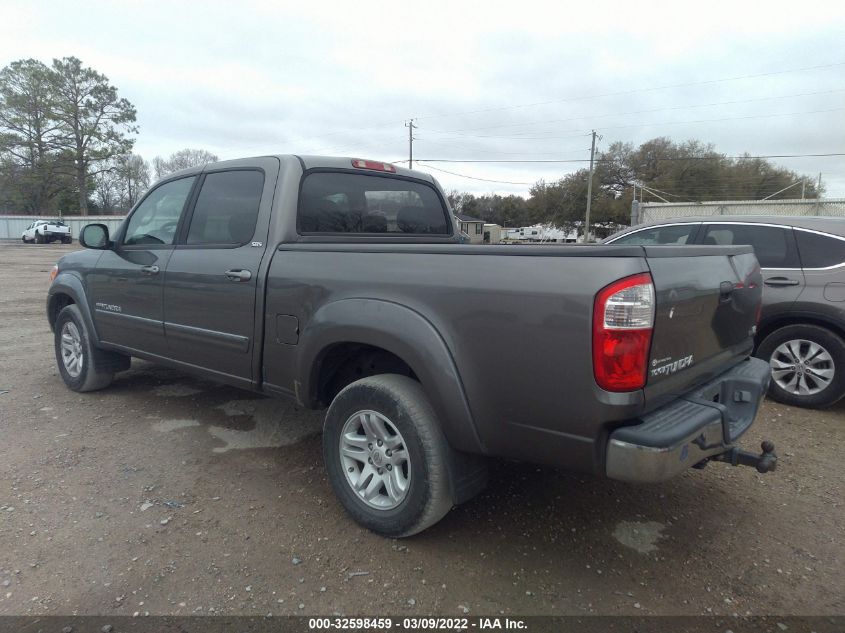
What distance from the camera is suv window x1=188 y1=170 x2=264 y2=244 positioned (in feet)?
11.2

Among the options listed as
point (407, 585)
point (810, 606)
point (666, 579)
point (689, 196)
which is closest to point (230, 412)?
point (407, 585)

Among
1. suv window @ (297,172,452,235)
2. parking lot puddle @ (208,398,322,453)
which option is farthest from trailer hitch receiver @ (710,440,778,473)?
parking lot puddle @ (208,398,322,453)

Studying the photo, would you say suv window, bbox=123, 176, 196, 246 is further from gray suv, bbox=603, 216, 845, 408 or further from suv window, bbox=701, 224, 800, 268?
gray suv, bbox=603, 216, 845, 408

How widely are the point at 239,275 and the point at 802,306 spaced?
4439 mm

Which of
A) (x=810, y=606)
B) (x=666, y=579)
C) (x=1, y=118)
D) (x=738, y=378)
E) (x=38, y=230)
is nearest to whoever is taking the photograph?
(x=810, y=606)

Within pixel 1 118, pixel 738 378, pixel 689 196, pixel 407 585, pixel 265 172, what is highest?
pixel 1 118

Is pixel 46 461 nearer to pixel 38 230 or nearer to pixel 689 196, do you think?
pixel 38 230

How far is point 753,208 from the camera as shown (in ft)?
52.4

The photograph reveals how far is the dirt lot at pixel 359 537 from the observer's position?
2.34 metres

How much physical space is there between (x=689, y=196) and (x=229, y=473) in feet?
185

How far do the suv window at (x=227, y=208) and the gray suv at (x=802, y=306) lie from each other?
4226mm

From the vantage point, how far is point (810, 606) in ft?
7.54

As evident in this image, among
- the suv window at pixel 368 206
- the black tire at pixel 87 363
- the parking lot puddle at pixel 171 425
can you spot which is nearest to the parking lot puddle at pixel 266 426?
the parking lot puddle at pixel 171 425

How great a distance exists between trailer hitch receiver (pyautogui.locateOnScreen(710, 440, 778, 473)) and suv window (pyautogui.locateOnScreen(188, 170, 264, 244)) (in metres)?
2.79
